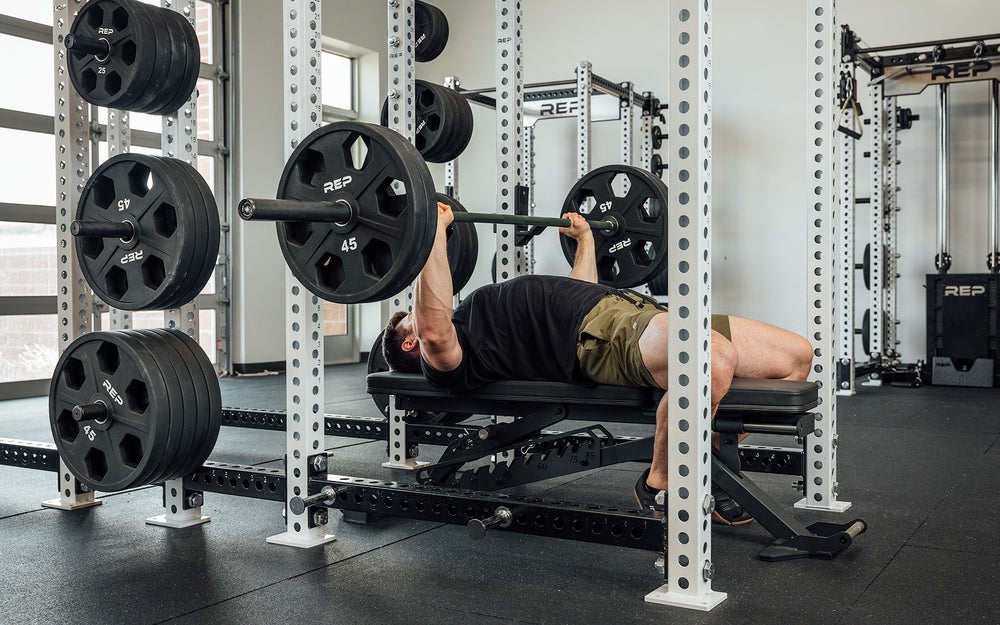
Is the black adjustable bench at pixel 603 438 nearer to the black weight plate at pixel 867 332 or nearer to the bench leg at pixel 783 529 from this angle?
the bench leg at pixel 783 529

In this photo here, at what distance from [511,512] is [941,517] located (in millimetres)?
1412

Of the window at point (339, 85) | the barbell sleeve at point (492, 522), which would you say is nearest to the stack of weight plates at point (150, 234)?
the barbell sleeve at point (492, 522)

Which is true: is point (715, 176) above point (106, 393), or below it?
above

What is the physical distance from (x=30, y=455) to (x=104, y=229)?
3.21 ft

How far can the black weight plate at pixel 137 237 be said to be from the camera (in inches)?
89.6

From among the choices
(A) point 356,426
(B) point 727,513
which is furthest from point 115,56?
(B) point 727,513

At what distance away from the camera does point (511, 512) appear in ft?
6.79

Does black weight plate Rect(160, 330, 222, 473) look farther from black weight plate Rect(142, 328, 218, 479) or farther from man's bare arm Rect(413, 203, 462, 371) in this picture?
man's bare arm Rect(413, 203, 462, 371)

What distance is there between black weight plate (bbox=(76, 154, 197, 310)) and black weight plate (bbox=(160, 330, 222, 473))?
166 millimetres

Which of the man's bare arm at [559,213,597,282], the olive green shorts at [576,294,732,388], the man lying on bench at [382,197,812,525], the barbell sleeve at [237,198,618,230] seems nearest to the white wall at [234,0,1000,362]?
the man's bare arm at [559,213,597,282]

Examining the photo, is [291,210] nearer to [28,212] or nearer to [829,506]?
[829,506]

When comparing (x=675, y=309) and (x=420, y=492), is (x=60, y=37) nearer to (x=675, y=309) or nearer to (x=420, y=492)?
(x=420, y=492)

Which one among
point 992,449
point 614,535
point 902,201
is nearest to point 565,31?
point 902,201

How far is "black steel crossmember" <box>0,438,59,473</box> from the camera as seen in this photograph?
111 inches
